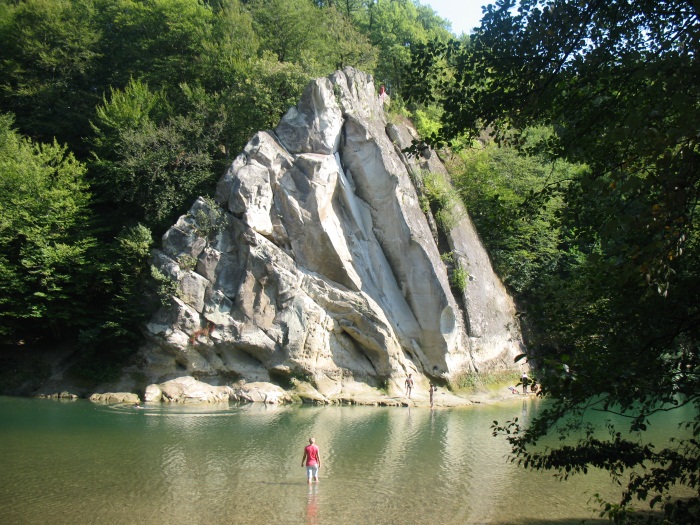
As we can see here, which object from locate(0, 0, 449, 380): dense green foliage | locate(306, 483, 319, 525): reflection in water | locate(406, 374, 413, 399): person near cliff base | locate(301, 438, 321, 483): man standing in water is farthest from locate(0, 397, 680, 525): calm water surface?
locate(0, 0, 449, 380): dense green foliage

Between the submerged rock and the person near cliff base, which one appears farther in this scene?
the person near cliff base

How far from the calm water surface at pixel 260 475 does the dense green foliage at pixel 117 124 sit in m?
Answer: 8.45

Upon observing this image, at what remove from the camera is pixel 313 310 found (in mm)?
26516

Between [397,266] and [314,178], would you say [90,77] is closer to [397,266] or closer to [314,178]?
[314,178]

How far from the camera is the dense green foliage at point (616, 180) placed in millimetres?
4156

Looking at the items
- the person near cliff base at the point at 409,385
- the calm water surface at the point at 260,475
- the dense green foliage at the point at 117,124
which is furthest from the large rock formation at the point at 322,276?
the calm water surface at the point at 260,475

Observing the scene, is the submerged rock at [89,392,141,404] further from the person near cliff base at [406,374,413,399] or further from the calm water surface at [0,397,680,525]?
the person near cliff base at [406,374,413,399]

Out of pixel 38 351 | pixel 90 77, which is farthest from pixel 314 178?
pixel 90 77

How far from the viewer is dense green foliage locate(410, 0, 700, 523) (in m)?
4.16

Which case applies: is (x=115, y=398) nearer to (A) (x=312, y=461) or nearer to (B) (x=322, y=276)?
(B) (x=322, y=276)

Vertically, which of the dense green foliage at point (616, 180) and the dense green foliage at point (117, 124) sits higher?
the dense green foliage at point (117, 124)

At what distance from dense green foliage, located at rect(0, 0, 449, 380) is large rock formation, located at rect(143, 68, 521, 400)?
2.67m

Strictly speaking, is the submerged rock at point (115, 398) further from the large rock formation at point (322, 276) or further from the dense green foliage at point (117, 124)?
the dense green foliage at point (117, 124)

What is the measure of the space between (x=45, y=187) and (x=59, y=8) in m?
16.7
